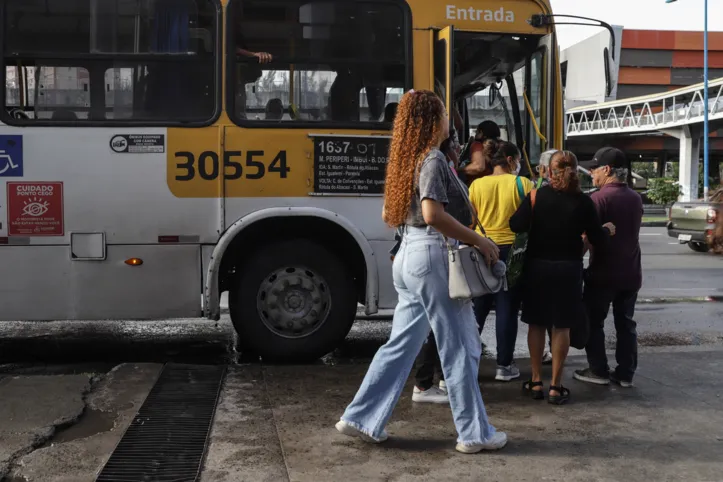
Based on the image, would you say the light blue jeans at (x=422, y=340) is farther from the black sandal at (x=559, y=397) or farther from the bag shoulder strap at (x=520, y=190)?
the bag shoulder strap at (x=520, y=190)

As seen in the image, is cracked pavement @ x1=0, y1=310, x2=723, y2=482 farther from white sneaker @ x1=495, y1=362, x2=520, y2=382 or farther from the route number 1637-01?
the route number 1637-01

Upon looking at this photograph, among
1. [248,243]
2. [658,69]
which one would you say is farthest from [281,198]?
[658,69]

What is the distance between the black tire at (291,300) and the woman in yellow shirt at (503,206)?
4.13 feet

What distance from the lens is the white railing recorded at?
186 ft

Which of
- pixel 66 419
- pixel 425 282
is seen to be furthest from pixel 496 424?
pixel 66 419

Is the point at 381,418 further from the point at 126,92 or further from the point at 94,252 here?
the point at 126,92

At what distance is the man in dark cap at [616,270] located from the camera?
5969 mm

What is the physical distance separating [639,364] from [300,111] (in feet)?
11.1

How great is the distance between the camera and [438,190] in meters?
4.30

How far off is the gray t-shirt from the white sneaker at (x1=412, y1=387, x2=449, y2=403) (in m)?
1.45

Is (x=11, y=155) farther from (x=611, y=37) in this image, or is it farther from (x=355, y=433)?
(x=611, y=37)

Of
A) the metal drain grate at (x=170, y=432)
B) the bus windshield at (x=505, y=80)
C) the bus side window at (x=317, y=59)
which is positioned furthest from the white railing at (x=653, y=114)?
the metal drain grate at (x=170, y=432)

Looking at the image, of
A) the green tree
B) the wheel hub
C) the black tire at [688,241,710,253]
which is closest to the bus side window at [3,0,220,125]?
the wheel hub

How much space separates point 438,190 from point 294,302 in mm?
2748
